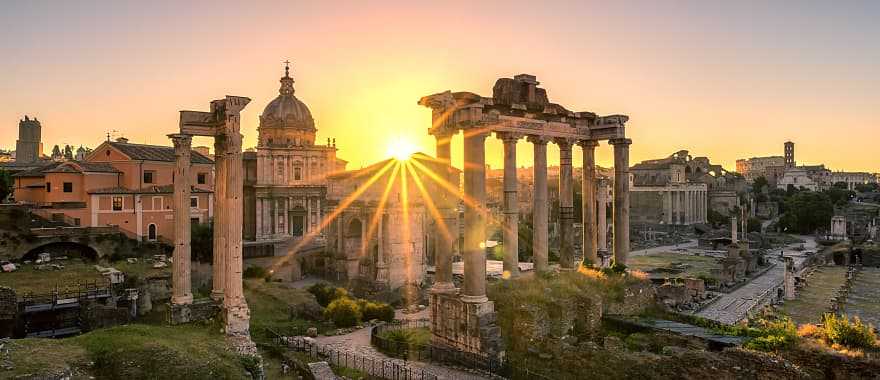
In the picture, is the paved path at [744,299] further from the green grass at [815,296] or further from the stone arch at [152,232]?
the stone arch at [152,232]

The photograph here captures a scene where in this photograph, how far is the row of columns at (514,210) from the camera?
57.1 ft

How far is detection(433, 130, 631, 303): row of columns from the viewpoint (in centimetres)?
1741

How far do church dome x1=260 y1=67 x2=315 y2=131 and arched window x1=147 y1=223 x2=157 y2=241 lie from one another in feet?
45.0

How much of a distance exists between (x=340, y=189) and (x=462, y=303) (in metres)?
25.9

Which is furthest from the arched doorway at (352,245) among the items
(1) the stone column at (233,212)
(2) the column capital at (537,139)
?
(1) the stone column at (233,212)

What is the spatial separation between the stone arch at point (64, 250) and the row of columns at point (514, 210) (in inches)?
1068

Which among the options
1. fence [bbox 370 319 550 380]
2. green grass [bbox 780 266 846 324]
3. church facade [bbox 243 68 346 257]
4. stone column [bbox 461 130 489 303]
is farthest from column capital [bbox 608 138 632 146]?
church facade [bbox 243 68 346 257]

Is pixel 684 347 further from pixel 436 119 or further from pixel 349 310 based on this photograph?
pixel 349 310

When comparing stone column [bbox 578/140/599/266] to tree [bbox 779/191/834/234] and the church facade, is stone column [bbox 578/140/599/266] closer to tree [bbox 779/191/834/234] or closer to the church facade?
the church facade

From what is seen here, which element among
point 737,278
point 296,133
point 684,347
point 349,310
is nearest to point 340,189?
point 296,133

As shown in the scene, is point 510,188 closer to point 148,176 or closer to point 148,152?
point 148,176

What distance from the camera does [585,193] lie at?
22.9 meters

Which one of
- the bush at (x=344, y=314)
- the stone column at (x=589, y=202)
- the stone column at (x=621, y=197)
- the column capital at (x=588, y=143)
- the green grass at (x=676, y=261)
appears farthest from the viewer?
the green grass at (x=676, y=261)

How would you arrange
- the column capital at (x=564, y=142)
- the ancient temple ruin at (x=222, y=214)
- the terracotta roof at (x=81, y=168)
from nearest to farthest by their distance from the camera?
the ancient temple ruin at (x=222, y=214), the column capital at (x=564, y=142), the terracotta roof at (x=81, y=168)
